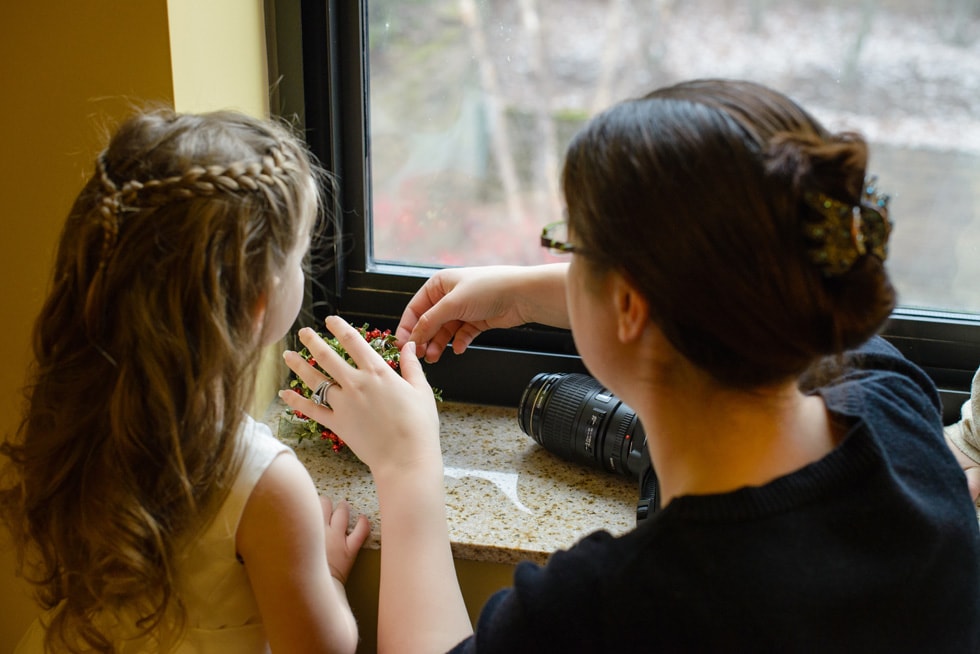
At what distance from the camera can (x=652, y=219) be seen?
0.64m

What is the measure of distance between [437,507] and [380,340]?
0.32 m

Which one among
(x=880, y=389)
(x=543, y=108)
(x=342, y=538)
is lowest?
(x=342, y=538)

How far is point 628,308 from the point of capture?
0.69 m

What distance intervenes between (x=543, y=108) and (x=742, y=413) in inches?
25.6

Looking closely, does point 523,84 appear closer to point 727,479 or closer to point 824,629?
point 727,479

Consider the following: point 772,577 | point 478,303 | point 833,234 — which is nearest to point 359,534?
point 478,303

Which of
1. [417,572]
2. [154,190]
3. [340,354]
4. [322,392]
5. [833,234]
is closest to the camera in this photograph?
[833,234]

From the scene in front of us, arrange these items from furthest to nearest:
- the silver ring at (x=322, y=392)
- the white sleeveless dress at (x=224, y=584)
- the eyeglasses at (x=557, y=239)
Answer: the silver ring at (x=322, y=392), the white sleeveless dress at (x=224, y=584), the eyeglasses at (x=557, y=239)

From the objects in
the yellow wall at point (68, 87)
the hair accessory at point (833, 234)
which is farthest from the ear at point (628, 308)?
the yellow wall at point (68, 87)

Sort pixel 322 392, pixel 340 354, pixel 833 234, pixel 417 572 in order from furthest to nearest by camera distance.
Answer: pixel 340 354 < pixel 322 392 < pixel 417 572 < pixel 833 234

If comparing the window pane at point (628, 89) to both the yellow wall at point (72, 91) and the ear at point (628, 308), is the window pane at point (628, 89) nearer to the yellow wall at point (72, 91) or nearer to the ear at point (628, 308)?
the yellow wall at point (72, 91)

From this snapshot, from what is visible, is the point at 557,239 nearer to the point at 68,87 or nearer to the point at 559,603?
the point at 559,603

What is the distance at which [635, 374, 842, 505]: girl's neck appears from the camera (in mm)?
705

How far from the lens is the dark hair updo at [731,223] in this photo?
0.62m
